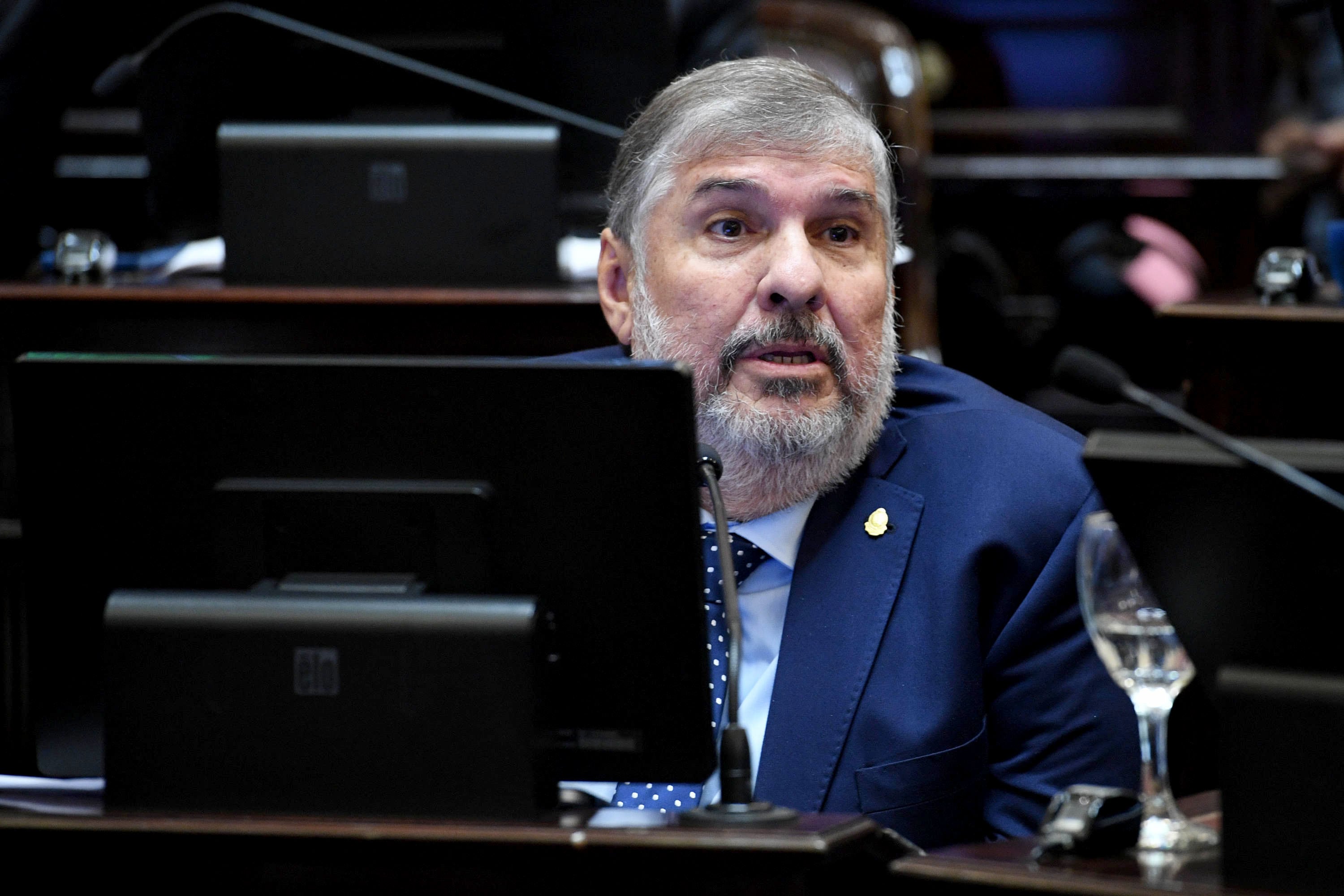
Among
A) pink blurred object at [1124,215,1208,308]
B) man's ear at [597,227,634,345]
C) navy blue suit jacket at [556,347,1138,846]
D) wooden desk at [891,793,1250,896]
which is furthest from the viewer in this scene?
pink blurred object at [1124,215,1208,308]

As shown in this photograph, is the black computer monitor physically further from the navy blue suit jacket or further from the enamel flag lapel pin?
the enamel flag lapel pin

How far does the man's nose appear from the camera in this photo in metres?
1.71

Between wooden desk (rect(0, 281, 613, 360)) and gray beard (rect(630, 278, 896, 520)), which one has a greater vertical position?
wooden desk (rect(0, 281, 613, 360))

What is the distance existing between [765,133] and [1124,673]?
0.80m

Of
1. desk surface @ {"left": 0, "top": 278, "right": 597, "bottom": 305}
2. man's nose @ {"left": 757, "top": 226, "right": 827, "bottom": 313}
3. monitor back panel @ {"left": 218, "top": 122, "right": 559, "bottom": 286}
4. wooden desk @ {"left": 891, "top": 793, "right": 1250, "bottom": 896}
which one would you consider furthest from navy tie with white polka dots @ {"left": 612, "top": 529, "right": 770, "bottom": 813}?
monitor back panel @ {"left": 218, "top": 122, "right": 559, "bottom": 286}

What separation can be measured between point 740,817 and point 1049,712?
561 millimetres

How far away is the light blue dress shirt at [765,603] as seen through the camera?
166cm

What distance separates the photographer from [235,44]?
266 centimetres

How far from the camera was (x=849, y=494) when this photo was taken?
1744mm

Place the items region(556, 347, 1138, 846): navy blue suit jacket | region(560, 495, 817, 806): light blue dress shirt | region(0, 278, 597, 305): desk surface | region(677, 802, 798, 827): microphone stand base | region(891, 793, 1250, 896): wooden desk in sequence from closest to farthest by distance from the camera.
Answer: region(891, 793, 1250, 896): wooden desk
region(677, 802, 798, 827): microphone stand base
region(556, 347, 1138, 846): navy blue suit jacket
region(560, 495, 817, 806): light blue dress shirt
region(0, 278, 597, 305): desk surface

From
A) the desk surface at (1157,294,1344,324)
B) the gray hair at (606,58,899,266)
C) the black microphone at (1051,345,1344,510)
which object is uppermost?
the gray hair at (606,58,899,266)

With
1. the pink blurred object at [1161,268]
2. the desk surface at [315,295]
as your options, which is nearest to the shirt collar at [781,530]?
the desk surface at [315,295]

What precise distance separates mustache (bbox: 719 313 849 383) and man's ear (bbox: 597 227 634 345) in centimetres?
25

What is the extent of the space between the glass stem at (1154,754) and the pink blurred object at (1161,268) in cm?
321
